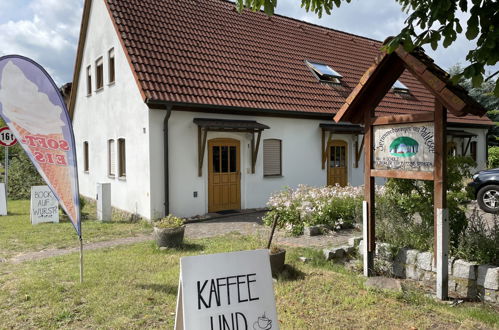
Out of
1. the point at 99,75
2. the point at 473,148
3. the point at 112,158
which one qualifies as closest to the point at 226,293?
the point at 112,158

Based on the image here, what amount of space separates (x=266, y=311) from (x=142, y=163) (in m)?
8.68

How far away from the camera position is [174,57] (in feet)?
39.8

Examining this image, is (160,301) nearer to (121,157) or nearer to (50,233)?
(50,233)

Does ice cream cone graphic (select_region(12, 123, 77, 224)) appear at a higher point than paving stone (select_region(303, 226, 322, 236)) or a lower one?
higher

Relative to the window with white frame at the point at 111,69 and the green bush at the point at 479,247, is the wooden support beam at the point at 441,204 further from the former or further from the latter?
the window with white frame at the point at 111,69

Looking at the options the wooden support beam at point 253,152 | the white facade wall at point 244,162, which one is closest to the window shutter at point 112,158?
the white facade wall at point 244,162

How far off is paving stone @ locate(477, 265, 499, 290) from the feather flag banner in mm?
5506

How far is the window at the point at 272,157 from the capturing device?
42.8 feet

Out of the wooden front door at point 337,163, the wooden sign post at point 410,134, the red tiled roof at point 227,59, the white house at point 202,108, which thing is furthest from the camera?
the wooden front door at point 337,163

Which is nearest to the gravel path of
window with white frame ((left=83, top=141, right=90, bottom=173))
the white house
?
the white house

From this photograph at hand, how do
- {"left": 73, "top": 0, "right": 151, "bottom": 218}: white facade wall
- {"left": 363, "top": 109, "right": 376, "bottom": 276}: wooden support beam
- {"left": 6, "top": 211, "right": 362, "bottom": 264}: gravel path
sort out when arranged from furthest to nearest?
{"left": 73, "top": 0, "right": 151, "bottom": 218}: white facade wall, {"left": 6, "top": 211, "right": 362, "bottom": 264}: gravel path, {"left": 363, "top": 109, "right": 376, "bottom": 276}: wooden support beam

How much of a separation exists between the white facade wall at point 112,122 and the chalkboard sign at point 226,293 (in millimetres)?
7947

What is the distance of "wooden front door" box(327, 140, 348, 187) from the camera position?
48.2 feet

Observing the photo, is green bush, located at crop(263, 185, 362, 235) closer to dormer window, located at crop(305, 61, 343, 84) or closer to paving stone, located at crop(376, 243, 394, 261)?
paving stone, located at crop(376, 243, 394, 261)
